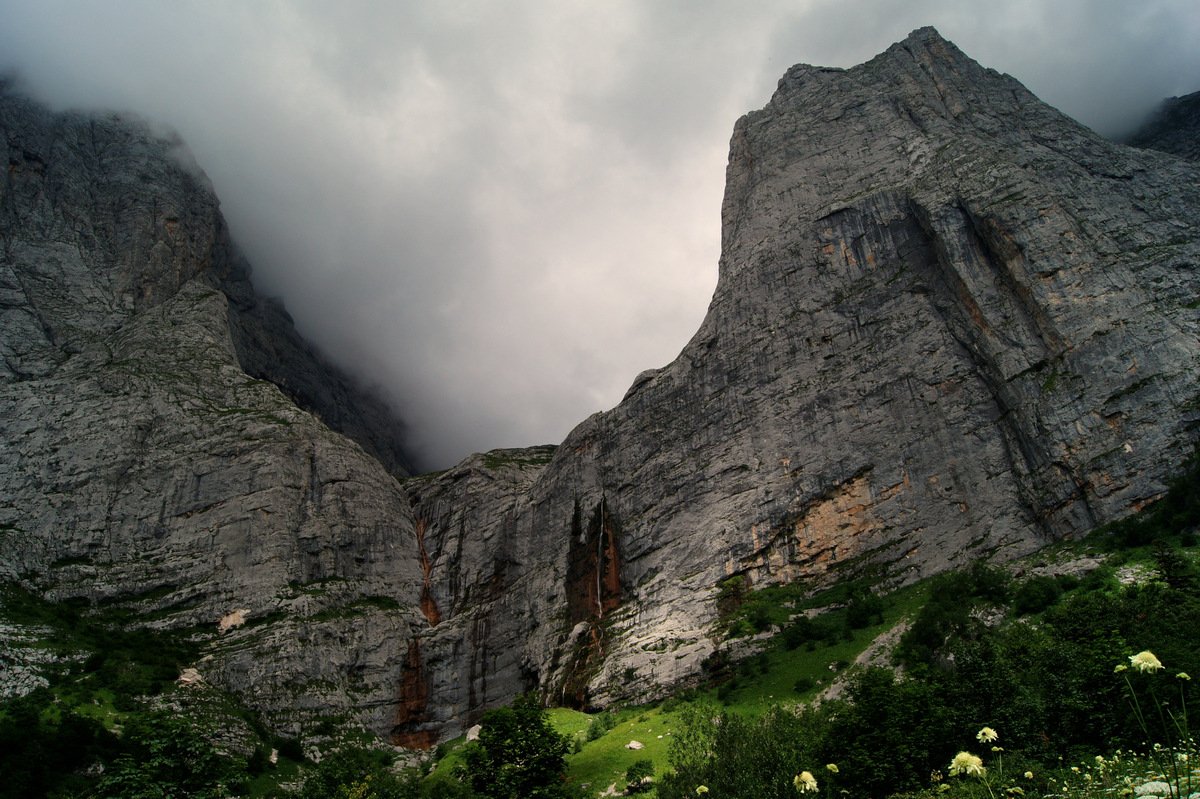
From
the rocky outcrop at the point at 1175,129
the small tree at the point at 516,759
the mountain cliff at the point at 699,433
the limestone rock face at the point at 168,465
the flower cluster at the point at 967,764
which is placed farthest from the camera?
the rocky outcrop at the point at 1175,129

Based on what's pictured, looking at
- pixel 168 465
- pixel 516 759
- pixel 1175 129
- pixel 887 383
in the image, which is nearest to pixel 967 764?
pixel 516 759

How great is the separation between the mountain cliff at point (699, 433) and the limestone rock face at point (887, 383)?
228 millimetres

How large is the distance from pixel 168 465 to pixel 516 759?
59.7 m

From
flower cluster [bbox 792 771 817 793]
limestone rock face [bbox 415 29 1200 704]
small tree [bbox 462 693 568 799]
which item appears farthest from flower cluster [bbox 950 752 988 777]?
limestone rock face [bbox 415 29 1200 704]

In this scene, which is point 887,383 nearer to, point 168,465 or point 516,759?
point 516,759

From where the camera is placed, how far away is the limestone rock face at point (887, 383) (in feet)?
158

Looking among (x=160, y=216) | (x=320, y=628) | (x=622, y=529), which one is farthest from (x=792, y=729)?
(x=160, y=216)

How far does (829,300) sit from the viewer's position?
6588 cm

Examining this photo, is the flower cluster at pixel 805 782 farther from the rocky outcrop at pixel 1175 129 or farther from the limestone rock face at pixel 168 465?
the rocky outcrop at pixel 1175 129

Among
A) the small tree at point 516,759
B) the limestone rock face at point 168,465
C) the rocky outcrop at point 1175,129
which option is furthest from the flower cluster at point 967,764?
the rocky outcrop at point 1175,129

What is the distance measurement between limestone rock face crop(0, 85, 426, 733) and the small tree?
117 ft

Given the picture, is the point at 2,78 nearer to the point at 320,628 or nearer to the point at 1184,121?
the point at 320,628

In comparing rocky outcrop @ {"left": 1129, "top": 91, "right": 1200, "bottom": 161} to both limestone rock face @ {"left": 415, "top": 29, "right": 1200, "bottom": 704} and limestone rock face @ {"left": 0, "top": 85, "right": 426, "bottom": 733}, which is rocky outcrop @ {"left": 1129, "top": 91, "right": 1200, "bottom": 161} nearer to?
limestone rock face @ {"left": 415, "top": 29, "right": 1200, "bottom": 704}

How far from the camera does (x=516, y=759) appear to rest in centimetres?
2809
